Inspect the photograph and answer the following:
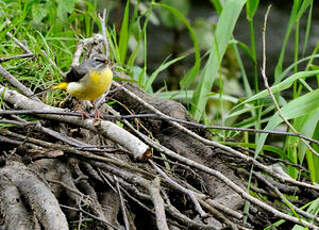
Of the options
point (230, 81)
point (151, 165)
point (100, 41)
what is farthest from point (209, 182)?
point (230, 81)

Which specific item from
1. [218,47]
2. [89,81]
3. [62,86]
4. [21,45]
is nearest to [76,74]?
[62,86]

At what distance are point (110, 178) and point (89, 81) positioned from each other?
51 centimetres

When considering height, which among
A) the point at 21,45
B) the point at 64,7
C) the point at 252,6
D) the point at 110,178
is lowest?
the point at 110,178

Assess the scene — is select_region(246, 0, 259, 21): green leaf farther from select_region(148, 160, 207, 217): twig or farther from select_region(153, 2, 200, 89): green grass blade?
select_region(148, 160, 207, 217): twig

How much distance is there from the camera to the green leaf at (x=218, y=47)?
11.4ft

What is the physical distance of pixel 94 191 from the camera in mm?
2436

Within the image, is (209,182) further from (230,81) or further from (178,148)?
(230,81)

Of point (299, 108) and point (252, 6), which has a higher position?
point (252, 6)

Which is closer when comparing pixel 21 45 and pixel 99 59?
pixel 99 59

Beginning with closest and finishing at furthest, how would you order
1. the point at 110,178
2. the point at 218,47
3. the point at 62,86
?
the point at 110,178
the point at 62,86
the point at 218,47

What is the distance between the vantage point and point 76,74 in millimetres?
2852

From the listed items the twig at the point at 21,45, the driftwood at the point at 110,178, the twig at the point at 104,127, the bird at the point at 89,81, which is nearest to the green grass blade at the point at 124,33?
the twig at the point at 21,45

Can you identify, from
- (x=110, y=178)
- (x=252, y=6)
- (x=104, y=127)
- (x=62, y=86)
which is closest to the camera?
(x=104, y=127)

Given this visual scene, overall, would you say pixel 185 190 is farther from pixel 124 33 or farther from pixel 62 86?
pixel 124 33
